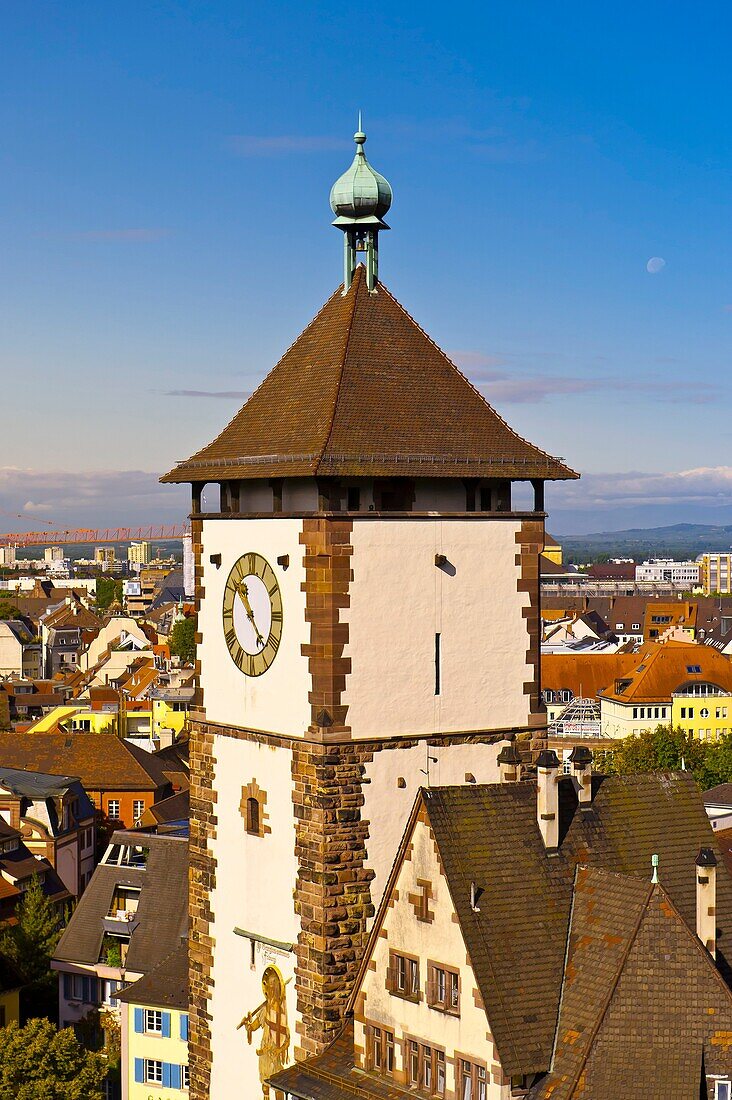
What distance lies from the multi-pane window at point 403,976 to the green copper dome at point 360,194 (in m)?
14.0

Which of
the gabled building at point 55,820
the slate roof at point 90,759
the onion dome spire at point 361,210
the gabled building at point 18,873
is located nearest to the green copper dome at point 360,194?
the onion dome spire at point 361,210

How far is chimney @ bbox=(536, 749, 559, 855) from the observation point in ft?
91.6

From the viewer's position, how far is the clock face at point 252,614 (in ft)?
102

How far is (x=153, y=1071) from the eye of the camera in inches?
2112

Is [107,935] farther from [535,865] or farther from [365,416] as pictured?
[535,865]

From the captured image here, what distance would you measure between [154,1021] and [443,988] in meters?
28.4

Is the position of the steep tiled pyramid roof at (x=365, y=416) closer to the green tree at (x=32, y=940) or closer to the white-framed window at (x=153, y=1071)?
the white-framed window at (x=153, y=1071)

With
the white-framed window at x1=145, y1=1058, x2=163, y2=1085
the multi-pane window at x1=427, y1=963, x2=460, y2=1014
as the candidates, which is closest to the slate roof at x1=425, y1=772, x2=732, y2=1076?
the multi-pane window at x1=427, y1=963, x2=460, y2=1014

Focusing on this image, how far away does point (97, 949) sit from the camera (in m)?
62.5

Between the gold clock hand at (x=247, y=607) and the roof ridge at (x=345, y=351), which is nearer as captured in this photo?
the roof ridge at (x=345, y=351)

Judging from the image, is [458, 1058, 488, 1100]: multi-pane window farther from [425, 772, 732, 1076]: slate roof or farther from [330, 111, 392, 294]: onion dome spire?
[330, 111, 392, 294]: onion dome spire

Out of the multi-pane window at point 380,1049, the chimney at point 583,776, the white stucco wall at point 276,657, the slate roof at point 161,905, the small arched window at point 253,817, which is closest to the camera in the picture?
the multi-pane window at point 380,1049

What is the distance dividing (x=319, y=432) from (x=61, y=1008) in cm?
3882

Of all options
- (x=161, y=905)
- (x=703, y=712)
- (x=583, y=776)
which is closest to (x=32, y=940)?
(x=161, y=905)
